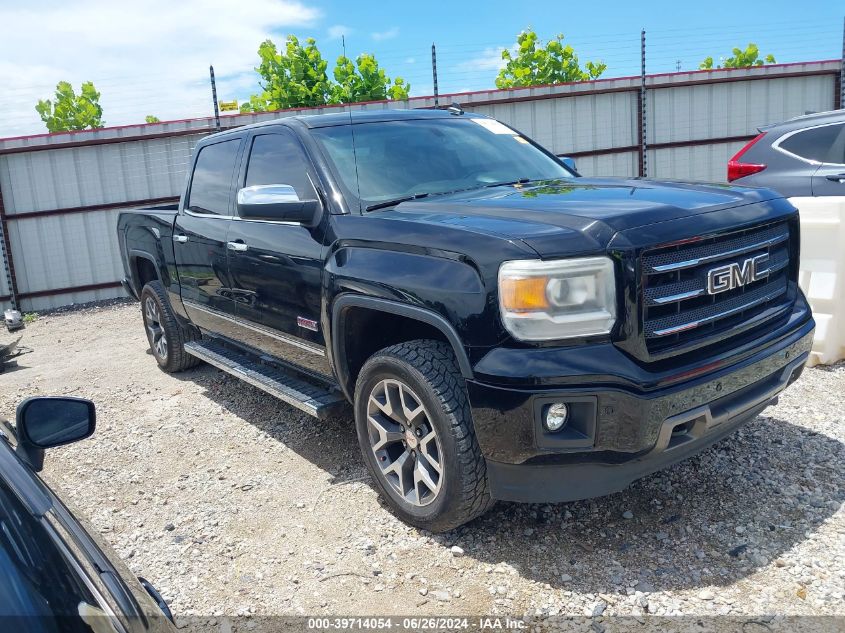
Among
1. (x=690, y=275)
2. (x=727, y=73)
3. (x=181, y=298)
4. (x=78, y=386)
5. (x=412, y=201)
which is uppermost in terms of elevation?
(x=727, y=73)

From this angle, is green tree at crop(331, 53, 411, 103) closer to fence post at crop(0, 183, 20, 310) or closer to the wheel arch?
fence post at crop(0, 183, 20, 310)

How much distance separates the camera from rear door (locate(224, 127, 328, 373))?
12.4 ft

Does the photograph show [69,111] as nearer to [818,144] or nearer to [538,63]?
[538,63]

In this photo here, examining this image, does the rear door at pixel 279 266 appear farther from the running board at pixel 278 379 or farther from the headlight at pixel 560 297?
the headlight at pixel 560 297

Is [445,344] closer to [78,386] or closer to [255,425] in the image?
[255,425]

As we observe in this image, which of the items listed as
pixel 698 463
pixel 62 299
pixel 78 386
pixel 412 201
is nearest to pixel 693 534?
pixel 698 463

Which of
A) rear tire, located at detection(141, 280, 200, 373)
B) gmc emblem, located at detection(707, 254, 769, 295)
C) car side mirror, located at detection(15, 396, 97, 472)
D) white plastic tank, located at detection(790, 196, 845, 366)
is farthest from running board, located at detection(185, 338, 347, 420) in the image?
white plastic tank, located at detection(790, 196, 845, 366)

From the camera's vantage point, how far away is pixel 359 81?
30234mm

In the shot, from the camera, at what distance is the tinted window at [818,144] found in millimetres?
6449

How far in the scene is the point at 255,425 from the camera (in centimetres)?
498

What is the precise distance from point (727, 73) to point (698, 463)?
11227mm

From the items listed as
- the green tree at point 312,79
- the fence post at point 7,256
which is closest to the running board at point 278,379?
the fence post at point 7,256

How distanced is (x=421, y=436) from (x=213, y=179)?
290 centimetres

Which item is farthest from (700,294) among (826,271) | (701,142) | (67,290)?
(701,142)
